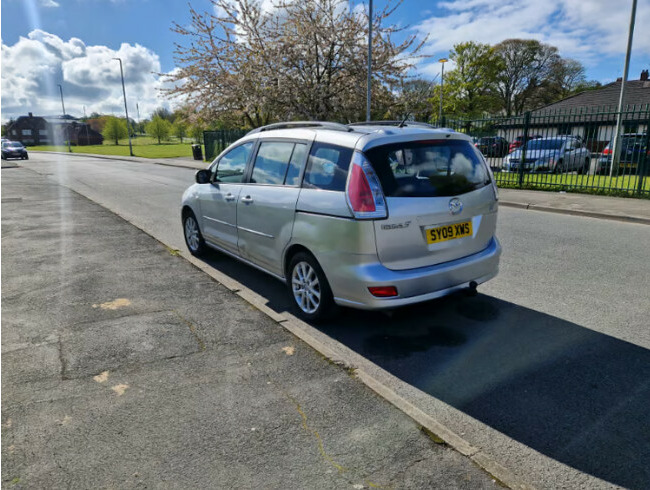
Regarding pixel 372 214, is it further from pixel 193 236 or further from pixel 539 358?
pixel 193 236

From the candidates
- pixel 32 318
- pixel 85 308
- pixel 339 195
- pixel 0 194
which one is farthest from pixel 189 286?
pixel 0 194

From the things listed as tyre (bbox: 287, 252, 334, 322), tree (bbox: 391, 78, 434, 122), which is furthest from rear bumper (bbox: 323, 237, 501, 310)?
tree (bbox: 391, 78, 434, 122)

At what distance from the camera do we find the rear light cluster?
11.2 ft

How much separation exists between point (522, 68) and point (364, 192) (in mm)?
56666

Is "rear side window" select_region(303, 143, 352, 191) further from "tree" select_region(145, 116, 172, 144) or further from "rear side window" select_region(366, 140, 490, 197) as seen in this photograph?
"tree" select_region(145, 116, 172, 144)

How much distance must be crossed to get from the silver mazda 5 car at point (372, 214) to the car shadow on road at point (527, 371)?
40cm

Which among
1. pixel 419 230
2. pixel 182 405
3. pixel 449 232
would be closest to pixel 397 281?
pixel 419 230

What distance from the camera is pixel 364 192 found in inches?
135

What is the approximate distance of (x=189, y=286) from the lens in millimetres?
5113

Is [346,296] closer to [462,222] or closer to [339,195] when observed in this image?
[339,195]

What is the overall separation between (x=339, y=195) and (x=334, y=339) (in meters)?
1.21

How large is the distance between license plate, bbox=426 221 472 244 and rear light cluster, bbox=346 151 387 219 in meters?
0.48

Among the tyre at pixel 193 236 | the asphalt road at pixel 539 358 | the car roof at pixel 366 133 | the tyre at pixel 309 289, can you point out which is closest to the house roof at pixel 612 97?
the asphalt road at pixel 539 358

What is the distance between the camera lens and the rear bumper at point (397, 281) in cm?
345
